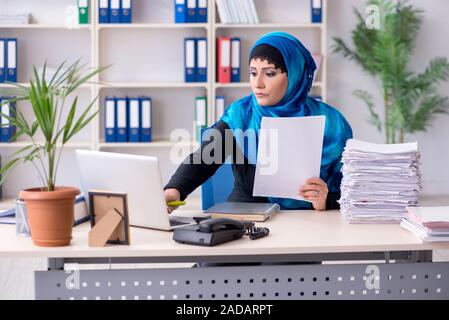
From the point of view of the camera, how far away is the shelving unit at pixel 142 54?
5.61 metres

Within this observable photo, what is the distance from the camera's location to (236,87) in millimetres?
5754

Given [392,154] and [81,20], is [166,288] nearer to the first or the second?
[392,154]

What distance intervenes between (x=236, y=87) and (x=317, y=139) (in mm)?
3210

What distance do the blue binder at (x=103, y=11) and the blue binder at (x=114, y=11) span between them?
0.02 meters

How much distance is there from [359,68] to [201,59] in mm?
1232

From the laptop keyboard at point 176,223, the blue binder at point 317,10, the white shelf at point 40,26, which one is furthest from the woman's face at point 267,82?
the white shelf at point 40,26

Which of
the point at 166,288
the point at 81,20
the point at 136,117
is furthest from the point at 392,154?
the point at 81,20

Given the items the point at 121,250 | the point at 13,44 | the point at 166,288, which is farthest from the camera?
the point at 13,44

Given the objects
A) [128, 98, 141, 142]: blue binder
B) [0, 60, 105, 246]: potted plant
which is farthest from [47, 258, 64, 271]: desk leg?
[128, 98, 141, 142]: blue binder

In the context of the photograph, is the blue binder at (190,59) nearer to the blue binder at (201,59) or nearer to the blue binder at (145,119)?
the blue binder at (201,59)

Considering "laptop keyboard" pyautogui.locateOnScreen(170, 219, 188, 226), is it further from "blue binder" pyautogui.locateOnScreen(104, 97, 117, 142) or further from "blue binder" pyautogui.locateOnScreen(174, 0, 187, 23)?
"blue binder" pyautogui.locateOnScreen(174, 0, 187, 23)

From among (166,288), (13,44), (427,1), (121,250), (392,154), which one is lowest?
(166,288)

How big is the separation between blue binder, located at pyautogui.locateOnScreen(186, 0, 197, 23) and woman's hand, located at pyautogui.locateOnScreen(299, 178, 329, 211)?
3.08m

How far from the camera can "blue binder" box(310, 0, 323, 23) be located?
547 cm
